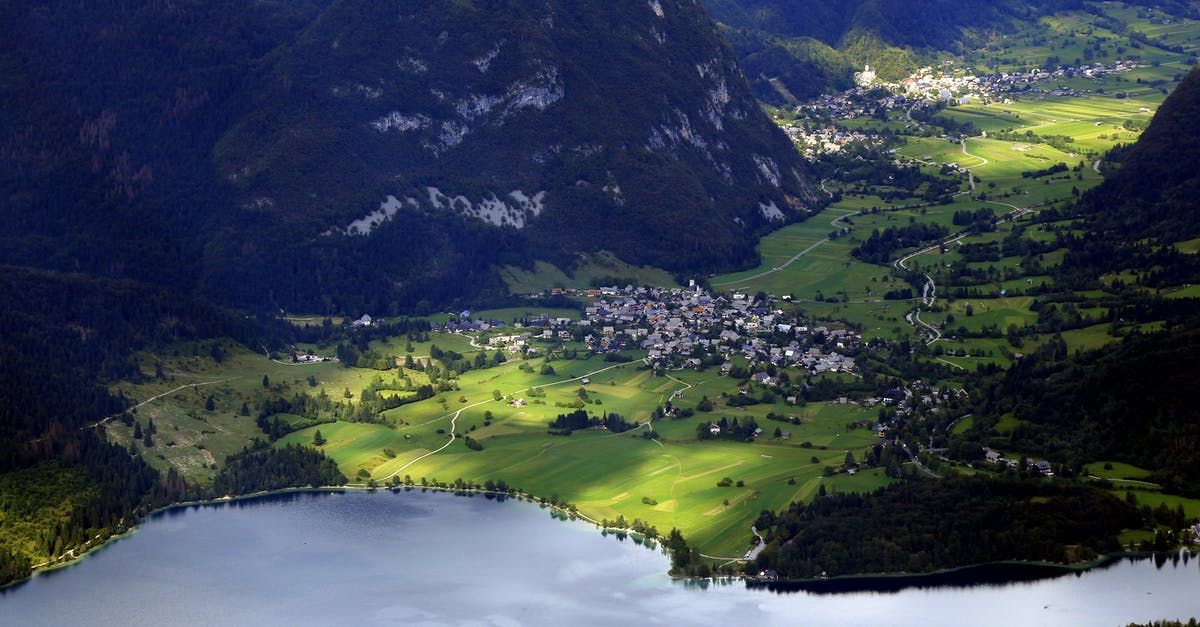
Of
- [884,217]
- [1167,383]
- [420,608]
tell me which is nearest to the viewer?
[420,608]

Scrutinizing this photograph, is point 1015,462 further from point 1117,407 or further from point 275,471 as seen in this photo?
point 275,471

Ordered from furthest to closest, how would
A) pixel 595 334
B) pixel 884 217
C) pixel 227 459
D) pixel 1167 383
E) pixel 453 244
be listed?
pixel 884 217, pixel 453 244, pixel 595 334, pixel 227 459, pixel 1167 383

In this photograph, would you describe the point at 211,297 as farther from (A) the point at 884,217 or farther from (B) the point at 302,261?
(A) the point at 884,217

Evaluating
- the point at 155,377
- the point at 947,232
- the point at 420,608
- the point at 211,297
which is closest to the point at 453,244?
the point at 211,297

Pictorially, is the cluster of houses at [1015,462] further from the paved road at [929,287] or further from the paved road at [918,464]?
the paved road at [929,287]

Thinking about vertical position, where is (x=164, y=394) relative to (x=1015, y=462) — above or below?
above

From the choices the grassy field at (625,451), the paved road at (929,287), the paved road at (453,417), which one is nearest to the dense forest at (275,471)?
the grassy field at (625,451)

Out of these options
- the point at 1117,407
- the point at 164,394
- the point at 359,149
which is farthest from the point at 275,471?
the point at 359,149

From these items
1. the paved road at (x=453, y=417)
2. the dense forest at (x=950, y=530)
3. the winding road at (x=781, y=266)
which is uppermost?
the winding road at (x=781, y=266)

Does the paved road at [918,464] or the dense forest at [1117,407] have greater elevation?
the dense forest at [1117,407]
